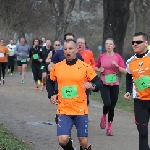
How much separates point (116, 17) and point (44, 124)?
420 inches

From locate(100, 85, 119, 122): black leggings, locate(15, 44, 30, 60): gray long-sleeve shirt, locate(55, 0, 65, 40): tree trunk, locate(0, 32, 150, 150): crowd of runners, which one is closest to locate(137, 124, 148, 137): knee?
locate(0, 32, 150, 150): crowd of runners

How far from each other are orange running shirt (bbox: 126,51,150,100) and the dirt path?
1.77m

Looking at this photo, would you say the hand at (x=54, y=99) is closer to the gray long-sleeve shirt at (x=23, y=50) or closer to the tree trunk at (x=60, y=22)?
the gray long-sleeve shirt at (x=23, y=50)

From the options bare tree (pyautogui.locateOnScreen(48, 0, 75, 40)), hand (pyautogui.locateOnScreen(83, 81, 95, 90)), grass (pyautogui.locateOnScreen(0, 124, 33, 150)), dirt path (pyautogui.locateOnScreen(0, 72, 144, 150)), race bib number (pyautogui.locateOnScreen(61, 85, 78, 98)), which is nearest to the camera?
hand (pyautogui.locateOnScreen(83, 81, 95, 90))

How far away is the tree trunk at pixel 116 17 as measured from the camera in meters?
23.3

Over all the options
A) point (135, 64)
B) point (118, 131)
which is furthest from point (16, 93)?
point (135, 64)

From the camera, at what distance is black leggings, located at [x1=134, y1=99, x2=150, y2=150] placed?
9047 millimetres

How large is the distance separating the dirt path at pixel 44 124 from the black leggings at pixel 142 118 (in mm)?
1621

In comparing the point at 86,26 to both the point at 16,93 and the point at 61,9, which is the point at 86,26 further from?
the point at 16,93

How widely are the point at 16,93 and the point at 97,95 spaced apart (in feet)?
10.0

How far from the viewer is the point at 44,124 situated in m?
13.6

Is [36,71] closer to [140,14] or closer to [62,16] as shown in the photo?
[62,16]

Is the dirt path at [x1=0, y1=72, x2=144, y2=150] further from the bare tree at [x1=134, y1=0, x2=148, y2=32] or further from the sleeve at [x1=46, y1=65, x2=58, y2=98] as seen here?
the bare tree at [x1=134, y1=0, x2=148, y2=32]

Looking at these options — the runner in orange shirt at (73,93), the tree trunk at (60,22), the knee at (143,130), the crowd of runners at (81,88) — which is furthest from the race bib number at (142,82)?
the tree trunk at (60,22)
